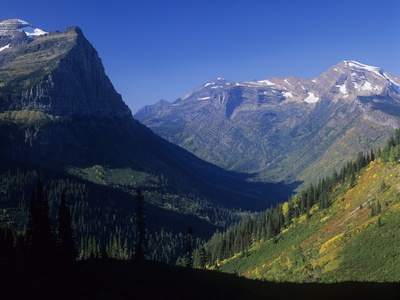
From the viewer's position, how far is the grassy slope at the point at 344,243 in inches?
2960

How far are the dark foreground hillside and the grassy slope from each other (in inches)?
476

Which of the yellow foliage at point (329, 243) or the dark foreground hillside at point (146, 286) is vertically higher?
the dark foreground hillside at point (146, 286)

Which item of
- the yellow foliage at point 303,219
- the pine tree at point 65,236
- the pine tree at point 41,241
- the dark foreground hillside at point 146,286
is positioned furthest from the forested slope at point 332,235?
the pine tree at point 41,241

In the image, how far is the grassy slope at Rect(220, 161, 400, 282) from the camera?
247 feet

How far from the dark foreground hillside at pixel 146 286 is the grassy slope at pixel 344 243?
12.1 meters

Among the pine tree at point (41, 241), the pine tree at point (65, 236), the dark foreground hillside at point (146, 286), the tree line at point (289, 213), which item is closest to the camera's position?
the dark foreground hillside at point (146, 286)

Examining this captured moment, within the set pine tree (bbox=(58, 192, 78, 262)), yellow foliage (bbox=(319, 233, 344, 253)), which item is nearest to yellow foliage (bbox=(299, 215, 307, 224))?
yellow foliage (bbox=(319, 233, 344, 253))

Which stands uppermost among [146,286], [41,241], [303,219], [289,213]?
[41,241]

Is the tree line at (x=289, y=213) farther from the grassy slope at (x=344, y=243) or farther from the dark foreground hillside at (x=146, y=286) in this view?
the dark foreground hillside at (x=146, y=286)

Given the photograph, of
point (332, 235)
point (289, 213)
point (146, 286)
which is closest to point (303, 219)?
point (289, 213)

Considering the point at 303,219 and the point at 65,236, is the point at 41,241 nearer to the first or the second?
the point at 65,236

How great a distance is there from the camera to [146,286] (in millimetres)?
49719

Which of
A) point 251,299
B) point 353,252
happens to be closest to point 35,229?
point 251,299

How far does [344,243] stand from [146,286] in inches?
2441
